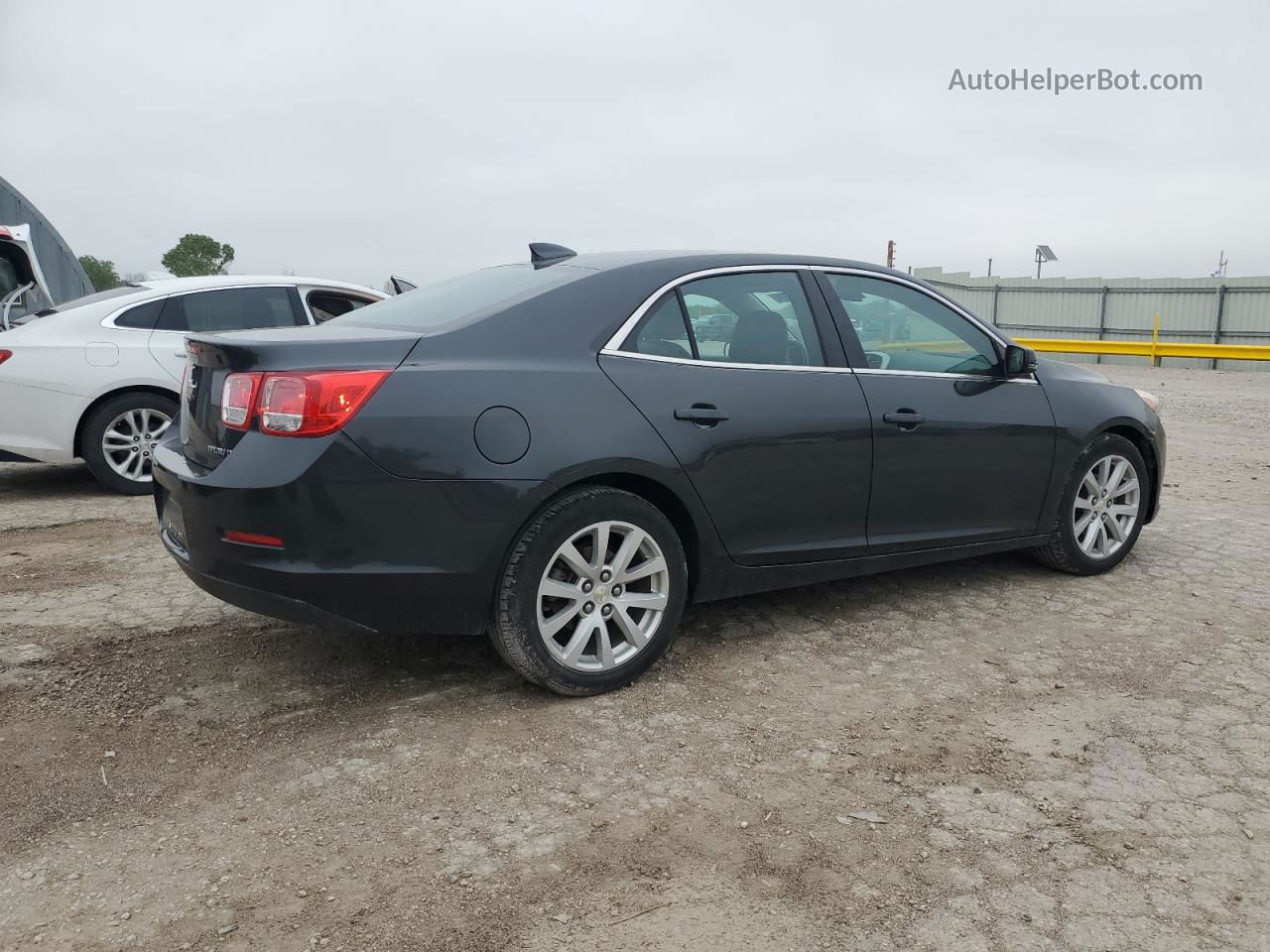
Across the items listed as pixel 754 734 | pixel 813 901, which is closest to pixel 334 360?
pixel 754 734

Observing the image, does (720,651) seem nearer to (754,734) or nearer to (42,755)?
(754,734)

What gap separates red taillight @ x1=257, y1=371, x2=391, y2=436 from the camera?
3174 mm

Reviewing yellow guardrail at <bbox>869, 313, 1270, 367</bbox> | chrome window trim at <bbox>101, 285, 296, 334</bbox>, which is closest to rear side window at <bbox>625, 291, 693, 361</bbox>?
chrome window trim at <bbox>101, 285, 296, 334</bbox>

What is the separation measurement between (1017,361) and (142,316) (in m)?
5.78

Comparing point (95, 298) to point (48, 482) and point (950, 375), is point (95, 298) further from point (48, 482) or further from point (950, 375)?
point (950, 375)

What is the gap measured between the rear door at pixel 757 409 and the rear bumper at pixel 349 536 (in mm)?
636

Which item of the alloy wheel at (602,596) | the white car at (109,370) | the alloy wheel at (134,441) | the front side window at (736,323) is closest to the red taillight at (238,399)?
the alloy wheel at (602,596)

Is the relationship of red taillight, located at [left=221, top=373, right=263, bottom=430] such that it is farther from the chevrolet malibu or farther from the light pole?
the light pole

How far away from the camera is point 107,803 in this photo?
290 centimetres

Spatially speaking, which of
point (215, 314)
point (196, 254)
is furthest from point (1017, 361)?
point (196, 254)

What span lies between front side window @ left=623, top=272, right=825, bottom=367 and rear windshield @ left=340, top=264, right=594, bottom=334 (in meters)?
0.35

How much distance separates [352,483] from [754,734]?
1476mm

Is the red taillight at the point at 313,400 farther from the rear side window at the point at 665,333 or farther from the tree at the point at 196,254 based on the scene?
the tree at the point at 196,254

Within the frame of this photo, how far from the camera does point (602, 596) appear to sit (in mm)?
A: 3578
